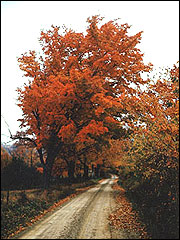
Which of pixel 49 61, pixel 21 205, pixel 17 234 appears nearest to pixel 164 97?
pixel 17 234

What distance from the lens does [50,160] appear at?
1891 centimetres

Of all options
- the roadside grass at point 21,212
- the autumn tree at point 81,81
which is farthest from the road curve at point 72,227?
the autumn tree at point 81,81

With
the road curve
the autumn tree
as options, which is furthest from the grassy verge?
the autumn tree

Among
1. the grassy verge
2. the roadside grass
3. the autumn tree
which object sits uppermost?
the autumn tree

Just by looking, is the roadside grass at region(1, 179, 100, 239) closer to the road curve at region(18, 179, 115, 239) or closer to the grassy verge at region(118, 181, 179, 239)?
the road curve at region(18, 179, 115, 239)

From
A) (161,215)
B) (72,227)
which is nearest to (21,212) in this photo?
(72,227)

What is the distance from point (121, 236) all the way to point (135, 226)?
57.6 inches

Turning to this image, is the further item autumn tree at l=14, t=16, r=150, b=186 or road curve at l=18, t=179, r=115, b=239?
autumn tree at l=14, t=16, r=150, b=186

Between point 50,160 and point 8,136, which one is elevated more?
point 8,136

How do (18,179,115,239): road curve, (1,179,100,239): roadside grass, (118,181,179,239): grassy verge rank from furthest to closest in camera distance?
(1,179,100,239): roadside grass → (18,179,115,239): road curve → (118,181,179,239): grassy verge

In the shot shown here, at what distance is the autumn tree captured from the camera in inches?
566

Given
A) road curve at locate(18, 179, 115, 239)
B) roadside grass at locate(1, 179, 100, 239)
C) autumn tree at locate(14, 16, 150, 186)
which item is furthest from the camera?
autumn tree at locate(14, 16, 150, 186)

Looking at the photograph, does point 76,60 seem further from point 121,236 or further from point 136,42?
point 121,236

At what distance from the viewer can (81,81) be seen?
45.7 ft
